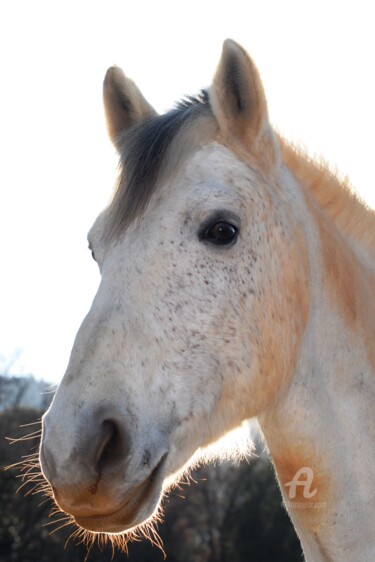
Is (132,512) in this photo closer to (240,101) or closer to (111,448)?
(111,448)

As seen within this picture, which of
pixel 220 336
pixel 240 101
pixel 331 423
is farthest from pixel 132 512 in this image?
pixel 240 101

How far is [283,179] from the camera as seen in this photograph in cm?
371

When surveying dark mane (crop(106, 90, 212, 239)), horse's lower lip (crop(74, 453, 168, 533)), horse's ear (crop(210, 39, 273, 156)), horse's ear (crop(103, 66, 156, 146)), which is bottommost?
horse's lower lip (crop(74, 453, 168, 533))

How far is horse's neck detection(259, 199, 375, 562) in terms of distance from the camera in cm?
325

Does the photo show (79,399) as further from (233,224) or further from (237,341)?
(233,224)

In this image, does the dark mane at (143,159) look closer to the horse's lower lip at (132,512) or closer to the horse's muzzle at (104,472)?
the horse's muzzle at (104,472)

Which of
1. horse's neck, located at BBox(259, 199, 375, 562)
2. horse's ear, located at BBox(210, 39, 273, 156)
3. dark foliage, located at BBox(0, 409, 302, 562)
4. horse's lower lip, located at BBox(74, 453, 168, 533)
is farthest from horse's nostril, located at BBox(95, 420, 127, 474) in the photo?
dark foliage, located at BBox(0, 409, 302, 562)

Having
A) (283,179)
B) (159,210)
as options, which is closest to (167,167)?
(159,210)

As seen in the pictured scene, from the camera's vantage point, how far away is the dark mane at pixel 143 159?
3418 millimetres

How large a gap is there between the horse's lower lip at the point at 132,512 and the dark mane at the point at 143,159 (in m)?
1.11

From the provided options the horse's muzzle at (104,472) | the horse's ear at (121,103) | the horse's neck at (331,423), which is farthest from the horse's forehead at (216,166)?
the horse's muzzle at (104,472)

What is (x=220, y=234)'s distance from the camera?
3316 mm

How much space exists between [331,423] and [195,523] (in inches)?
1130

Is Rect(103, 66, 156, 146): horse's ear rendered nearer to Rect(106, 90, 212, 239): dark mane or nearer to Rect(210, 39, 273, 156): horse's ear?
Rect(106, 90, 212, 239): dark mane
